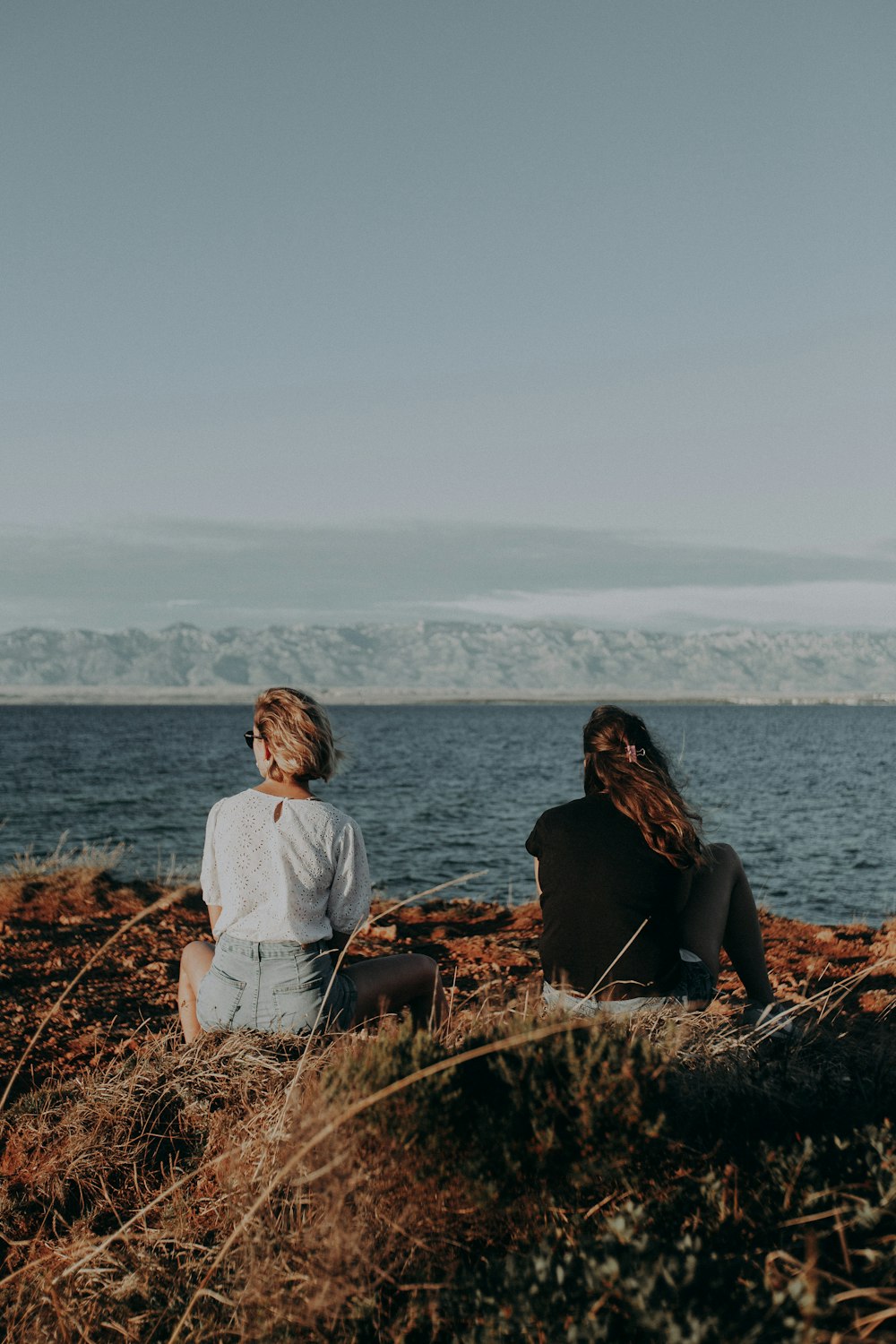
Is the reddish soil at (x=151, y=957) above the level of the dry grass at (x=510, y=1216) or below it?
below

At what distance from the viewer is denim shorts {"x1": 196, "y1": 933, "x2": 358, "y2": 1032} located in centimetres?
351

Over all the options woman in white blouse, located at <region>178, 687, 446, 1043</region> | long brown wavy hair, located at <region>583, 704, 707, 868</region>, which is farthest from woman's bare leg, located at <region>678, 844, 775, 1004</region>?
woman in white blouse, located at <region>178, 687, 446, 1043</region>

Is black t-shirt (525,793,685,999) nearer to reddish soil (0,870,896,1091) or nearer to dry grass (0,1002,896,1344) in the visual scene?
reddish soil (0,870,896,1091)

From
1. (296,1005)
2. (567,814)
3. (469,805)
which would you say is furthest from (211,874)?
(469,805)

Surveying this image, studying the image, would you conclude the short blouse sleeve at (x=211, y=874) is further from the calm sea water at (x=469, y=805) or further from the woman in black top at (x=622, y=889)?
the woman in black top at (x=622, y=889)

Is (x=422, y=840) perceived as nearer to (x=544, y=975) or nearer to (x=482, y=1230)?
(x=544, y=975)

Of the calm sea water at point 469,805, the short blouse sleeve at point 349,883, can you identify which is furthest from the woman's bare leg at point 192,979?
the calm sea water at point 469,805

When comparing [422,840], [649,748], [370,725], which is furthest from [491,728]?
[649,748]

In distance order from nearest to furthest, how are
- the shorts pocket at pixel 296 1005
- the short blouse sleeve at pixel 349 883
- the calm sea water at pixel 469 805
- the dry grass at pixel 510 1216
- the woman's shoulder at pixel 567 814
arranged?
the dry grass at pixel 510 1216
the shorts pocket at pixel 296 1005
the short blouse sleeve at pixel 349 883
the woman's shoulder at pixel 567 814
the calm sea water at pixel 469 805

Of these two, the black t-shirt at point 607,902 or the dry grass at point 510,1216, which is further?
the black t-shirt at point 607,902

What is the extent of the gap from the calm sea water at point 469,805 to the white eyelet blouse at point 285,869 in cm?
54

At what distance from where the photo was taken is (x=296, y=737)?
12.1ft

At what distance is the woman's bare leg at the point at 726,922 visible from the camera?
4.00 metres

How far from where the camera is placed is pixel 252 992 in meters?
3.55
